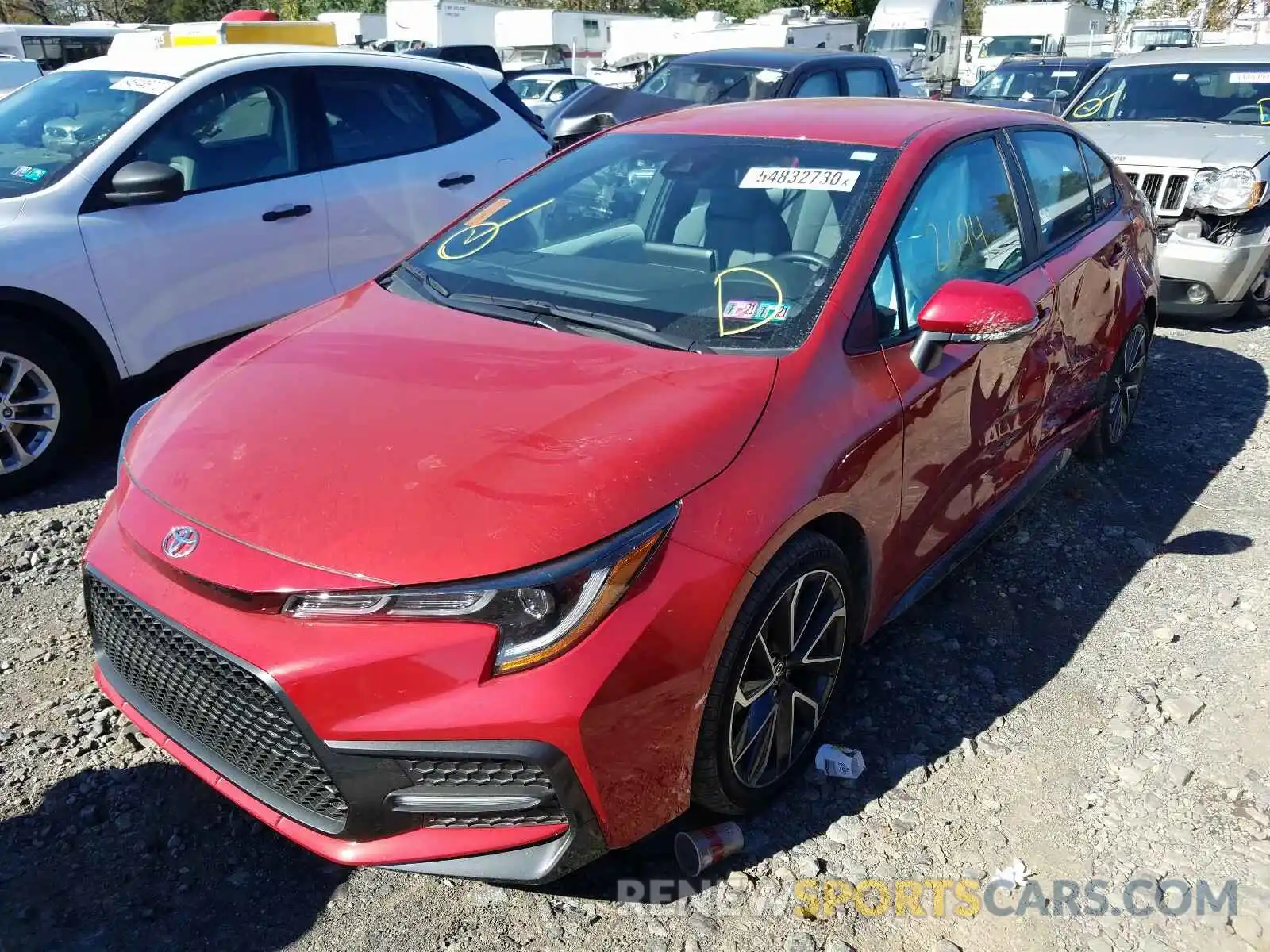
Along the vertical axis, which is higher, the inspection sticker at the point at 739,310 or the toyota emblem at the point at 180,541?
the inspection sticker at the point at 739,310

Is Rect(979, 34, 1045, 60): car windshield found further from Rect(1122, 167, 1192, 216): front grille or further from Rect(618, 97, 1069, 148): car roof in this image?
Rect(618, 97, 1069, 148): car roof

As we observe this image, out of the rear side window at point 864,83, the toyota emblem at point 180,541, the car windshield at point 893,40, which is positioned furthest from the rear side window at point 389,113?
the car windshield at point 893,40

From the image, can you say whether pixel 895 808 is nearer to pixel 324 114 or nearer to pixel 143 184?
pixel 143 184

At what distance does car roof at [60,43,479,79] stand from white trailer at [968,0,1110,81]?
80.2 ft

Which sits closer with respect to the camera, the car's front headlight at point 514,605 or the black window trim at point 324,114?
the car's front headlight at point 514,605

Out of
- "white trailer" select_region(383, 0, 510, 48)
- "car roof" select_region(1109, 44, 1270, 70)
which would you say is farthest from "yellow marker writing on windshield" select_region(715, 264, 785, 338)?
"white trailer" select_region(383, 0, 510, 48)

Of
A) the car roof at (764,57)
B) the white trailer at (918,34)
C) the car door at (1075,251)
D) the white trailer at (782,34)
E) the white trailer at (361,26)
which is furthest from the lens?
the white trailer at (361,26)

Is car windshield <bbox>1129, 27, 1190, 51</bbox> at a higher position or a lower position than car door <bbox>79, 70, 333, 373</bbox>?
lower

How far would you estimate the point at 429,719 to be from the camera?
1973 millimetres

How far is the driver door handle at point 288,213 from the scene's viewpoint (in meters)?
4.84

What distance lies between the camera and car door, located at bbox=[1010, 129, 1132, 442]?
3760 mm

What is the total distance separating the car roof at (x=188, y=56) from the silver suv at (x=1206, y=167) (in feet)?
15.3

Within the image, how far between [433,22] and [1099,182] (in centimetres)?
2997

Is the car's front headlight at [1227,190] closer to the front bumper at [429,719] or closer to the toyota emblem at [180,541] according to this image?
the front bumper at [429,719]
